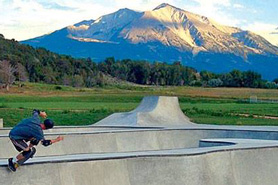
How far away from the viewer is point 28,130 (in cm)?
1068

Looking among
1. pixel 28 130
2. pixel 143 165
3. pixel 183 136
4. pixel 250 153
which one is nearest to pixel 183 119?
pixel 183 136

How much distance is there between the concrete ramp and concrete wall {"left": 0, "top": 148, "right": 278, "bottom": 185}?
49.2 feet

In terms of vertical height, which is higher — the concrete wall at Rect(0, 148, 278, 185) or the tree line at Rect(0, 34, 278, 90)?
the tree line at Rect(0, 34, 278, 90)

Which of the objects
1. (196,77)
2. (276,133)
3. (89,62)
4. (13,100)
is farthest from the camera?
(196,77)

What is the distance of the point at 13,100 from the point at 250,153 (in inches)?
2061

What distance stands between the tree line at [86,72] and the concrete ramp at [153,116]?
67804 millimetres

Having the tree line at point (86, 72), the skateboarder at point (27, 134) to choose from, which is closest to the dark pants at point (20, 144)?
the skateboarder at point (27, 134)

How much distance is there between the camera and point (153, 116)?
30734 millimetres

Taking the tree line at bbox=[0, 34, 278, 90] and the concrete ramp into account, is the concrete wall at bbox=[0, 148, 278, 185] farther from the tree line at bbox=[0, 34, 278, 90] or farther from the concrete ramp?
the tree line at bbox=[0, 34, 278, 90]

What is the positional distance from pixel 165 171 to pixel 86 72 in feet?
450

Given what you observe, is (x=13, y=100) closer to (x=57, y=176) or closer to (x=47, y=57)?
(x=57, y=176)

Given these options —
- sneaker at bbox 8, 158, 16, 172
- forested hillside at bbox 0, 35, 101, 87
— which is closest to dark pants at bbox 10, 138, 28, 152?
sneaker at bbox 8, 158, 16, 172

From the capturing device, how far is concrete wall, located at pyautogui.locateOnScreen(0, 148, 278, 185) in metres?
11.3

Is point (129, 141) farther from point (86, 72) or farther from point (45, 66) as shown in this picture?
point (86, 72)
